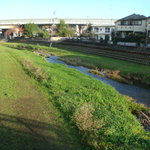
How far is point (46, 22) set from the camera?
122312 millimetres

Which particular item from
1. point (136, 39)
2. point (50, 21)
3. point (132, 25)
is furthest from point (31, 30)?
point (136, 39)

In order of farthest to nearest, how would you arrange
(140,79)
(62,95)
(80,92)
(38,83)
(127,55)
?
(127,55)
(140,79)
(38,83)
(80,92)
(62,95)

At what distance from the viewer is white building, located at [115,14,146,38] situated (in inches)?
2665

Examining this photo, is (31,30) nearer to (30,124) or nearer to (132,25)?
(132,25)

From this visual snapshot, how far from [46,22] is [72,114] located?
113135mm

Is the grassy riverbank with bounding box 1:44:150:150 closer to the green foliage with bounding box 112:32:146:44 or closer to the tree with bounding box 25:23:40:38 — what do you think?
the green foliage with bounding box 112:32:146:44

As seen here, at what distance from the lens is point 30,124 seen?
13.1 metres

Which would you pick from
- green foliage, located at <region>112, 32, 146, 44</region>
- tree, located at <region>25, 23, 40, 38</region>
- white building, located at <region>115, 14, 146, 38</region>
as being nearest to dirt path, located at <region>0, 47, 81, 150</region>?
green foliage, located at <region>112, 32, 146, 44</region>

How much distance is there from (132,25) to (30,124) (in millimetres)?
65036

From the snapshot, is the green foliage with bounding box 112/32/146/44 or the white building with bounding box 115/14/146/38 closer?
the green foliage with bounding box 112/32/146/44

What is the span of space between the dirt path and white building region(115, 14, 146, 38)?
5526 cm

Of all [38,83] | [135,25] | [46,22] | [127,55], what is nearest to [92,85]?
[38,83]

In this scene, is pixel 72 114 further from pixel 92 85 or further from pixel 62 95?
pixel 92 85

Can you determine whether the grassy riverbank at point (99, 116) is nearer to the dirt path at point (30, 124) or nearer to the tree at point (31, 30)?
the dirt path at point (30, 124)
